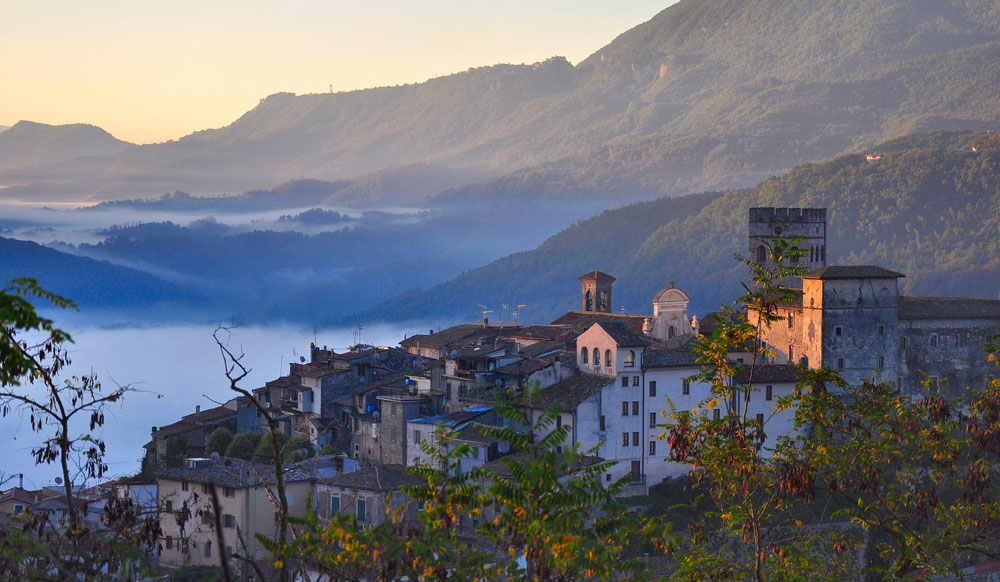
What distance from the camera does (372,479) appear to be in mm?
43656

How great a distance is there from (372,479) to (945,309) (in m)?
27.4

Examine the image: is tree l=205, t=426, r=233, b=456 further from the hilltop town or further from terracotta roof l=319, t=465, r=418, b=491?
terracotta roof l=319, t=465, r=418, b=491

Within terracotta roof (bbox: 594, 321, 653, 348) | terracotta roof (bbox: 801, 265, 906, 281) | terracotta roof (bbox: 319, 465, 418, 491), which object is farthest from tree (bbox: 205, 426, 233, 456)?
terracotta roof (bbox: 801, 265, 906, 281)

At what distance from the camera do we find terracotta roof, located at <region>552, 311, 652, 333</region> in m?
63.5

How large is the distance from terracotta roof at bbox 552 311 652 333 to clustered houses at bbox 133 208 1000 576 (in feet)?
0.64

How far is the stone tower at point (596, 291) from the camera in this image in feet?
244

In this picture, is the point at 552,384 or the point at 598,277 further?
the point at 598,277

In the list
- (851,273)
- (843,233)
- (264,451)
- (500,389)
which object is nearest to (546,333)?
(851,273)

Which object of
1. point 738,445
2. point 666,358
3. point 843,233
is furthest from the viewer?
point 843,233

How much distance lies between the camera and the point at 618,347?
47.8 m

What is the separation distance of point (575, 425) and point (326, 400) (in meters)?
14.2

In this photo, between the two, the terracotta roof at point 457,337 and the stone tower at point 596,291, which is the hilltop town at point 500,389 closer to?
the terracotta roof at point 457,337

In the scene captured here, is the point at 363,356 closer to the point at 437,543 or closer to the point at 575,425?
the point at 575,425

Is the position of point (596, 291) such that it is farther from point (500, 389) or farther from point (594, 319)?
point (500, 389)
